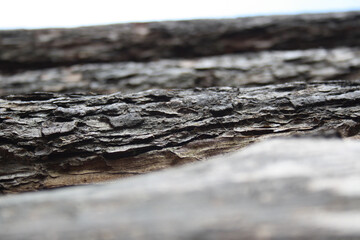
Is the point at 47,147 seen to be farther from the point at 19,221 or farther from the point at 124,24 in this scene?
the point at 124,24

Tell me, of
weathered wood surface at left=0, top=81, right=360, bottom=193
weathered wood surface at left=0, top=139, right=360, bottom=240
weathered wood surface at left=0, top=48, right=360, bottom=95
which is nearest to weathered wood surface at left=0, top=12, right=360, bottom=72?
weathered wood surface at left=0, top=48, right=360, bottom=95

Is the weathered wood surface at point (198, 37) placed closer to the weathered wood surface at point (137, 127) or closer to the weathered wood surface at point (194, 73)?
the weathered wood surface at point (194, 73)

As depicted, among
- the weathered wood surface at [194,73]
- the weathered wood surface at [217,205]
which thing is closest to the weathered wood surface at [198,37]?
the weathered wood surface at [194,73]

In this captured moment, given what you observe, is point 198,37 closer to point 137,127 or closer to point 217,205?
point 137,127

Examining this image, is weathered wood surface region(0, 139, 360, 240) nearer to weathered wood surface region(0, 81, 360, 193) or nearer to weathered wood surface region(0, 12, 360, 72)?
weathered wood surface region(0, 81, 360, 193)

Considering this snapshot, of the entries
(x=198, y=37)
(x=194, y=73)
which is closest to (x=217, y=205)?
(x=194, y=73)

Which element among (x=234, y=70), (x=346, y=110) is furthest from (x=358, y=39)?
(x=346, y=110)
